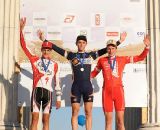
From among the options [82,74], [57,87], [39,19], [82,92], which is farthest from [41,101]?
[39,19]

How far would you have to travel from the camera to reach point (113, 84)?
11203 millimetres

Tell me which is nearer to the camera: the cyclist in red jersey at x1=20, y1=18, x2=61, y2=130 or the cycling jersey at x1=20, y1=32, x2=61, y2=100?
the cyclist in red jersey at x1=20, y1=18, x2=61, y2=130

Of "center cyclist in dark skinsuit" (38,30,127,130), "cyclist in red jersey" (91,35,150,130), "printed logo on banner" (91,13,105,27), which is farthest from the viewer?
"printed logo on banner" (91,13,105,27)

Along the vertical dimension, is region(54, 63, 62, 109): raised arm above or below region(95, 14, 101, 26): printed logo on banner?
below

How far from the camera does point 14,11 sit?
13.3 metres

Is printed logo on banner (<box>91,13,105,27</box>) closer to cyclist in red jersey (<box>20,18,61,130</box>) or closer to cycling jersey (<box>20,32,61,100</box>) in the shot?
cyclist in red jersey (<box>20,18,61,130</box>)

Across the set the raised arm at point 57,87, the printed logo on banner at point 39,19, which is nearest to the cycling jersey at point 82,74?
the raised arm at point 57,87

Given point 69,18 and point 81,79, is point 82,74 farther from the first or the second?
point 69,18

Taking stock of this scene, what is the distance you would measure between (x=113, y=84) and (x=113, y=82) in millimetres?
45

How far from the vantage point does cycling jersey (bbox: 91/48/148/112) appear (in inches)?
438

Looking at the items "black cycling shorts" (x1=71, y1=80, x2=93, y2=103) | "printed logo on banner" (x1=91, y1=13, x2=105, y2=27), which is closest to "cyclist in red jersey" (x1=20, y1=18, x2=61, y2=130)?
"black cycling shorts" (x1=71, y1=80, x2=93, y2=103)

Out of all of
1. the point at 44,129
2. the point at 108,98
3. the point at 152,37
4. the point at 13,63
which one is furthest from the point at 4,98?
the point at 152,37

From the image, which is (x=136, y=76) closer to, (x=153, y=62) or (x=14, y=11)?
(x=153, y=62)

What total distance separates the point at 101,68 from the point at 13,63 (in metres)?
2.65
